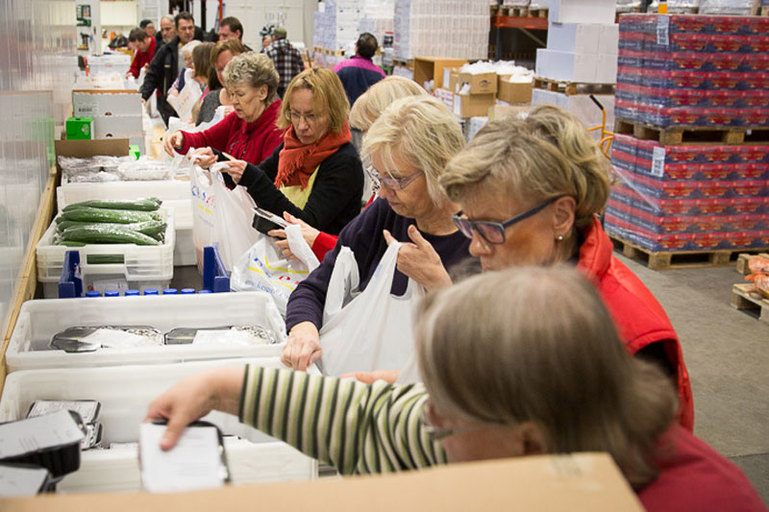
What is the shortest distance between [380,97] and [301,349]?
1472 millimetres

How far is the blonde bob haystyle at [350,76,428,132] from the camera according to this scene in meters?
3.45

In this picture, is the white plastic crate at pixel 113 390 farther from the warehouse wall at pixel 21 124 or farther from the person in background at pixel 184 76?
the person in background at pixel 184 76

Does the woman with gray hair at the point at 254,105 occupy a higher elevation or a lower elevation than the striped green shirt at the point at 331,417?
higher

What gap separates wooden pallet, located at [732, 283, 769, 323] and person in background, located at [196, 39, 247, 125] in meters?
3.95

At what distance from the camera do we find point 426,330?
96cm

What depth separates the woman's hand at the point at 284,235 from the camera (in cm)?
312

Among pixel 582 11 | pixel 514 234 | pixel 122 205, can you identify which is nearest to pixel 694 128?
pixel 582 11

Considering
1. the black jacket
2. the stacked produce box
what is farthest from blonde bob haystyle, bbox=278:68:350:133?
the stacked produce box

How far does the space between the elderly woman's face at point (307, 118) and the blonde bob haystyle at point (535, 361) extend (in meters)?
2.64

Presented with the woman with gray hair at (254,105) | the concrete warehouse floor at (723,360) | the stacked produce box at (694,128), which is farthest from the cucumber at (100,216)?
the stacked produce box at (694,128)

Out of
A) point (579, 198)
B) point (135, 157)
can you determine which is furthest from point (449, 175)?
point (135, 157)

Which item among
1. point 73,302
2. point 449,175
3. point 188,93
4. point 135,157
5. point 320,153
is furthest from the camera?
point 188,93

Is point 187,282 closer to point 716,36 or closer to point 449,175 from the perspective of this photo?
point 449,175

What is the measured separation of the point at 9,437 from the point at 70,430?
0.28 ft
